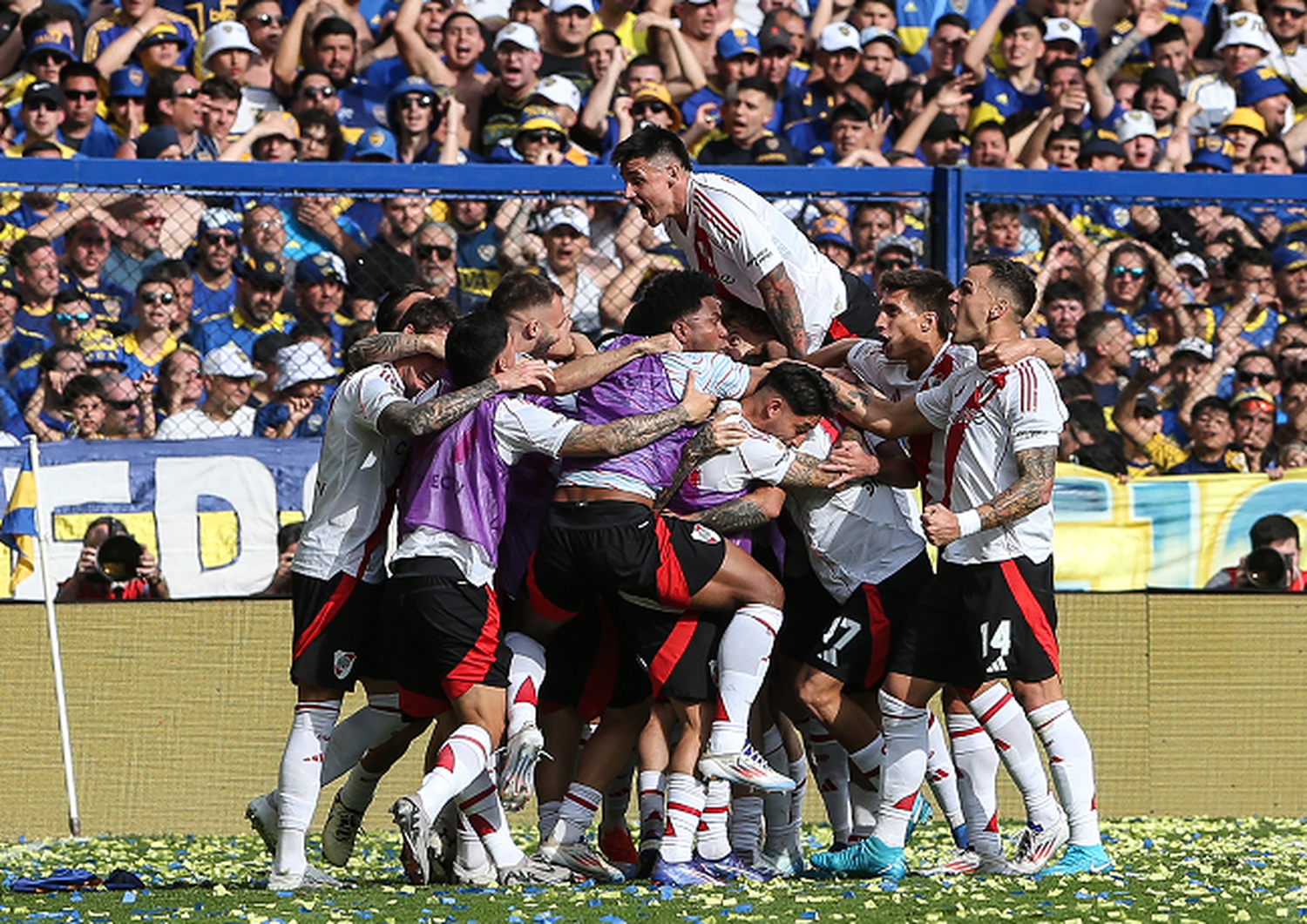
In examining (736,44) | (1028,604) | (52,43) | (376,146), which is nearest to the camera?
(1028,604)

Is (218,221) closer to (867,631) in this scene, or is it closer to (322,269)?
(322,269)

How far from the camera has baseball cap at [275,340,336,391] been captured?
9305 mm

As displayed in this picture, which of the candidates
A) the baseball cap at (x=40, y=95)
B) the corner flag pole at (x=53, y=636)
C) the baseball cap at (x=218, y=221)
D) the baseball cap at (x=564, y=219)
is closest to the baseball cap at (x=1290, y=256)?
the baseball cap at (x=564, y=219)

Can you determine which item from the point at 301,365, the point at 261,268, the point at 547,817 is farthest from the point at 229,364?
the point at 547,817

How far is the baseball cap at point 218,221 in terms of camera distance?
9.29 meters

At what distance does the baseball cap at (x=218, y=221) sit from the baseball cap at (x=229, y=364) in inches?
23.9

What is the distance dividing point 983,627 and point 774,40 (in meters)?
6.41

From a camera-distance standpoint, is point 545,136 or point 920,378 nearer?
point 920,378

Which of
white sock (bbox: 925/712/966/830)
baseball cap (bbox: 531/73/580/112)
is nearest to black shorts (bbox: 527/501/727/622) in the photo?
white sock (bbox: 925/712/966/830)

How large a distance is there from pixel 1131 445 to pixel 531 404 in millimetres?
4417

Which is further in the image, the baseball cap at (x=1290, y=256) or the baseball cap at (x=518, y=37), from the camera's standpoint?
the baseball cap at (x=518, y=37)

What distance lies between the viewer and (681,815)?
6.47m

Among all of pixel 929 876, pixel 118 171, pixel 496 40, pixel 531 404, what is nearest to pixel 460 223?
pixel 118 171

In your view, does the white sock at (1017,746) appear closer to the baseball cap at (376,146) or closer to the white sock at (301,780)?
the white sock at (301,780)
